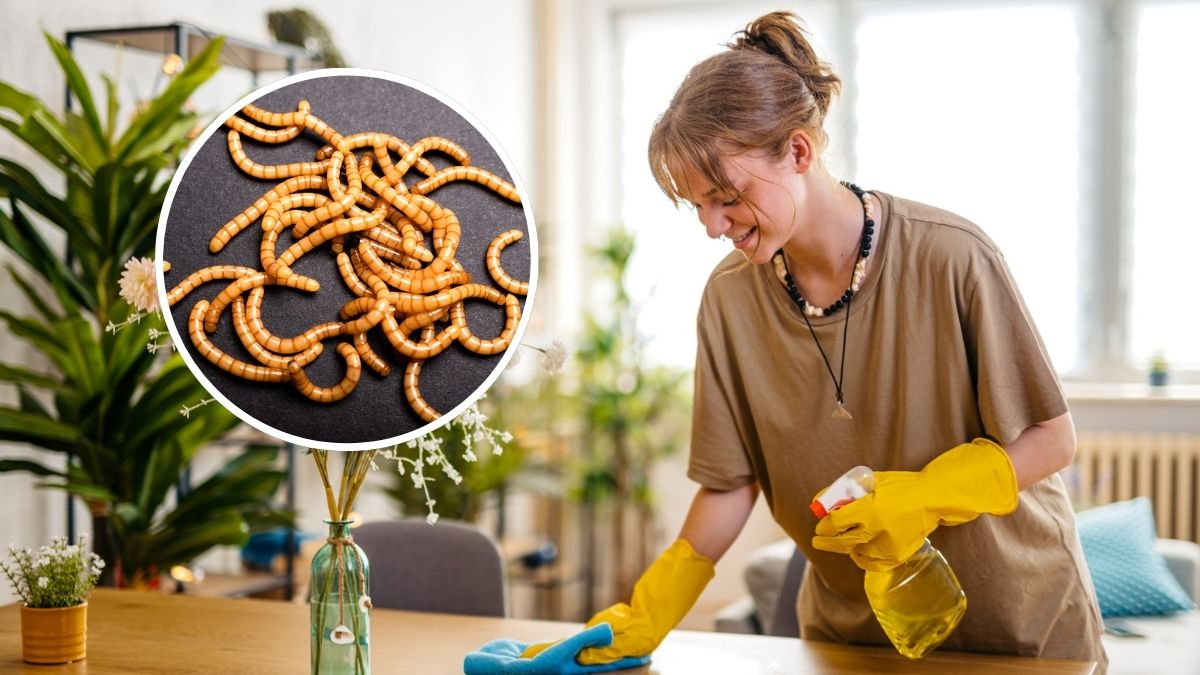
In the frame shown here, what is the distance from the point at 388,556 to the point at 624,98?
12.1 feet

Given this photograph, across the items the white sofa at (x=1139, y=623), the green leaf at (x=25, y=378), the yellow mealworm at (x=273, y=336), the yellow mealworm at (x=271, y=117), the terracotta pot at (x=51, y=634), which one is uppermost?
the yellow mealworm at (x=271, y=117)

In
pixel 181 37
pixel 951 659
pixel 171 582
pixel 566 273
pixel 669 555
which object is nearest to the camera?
pixel 951 659

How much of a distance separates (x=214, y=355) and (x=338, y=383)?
0.42 feet

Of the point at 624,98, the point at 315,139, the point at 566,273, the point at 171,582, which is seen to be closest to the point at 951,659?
the point at 315,139

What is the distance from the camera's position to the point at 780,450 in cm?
168

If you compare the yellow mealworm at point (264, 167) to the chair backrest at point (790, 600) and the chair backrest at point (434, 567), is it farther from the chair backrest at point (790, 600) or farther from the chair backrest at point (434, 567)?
the chair backrest at point (790, 600)

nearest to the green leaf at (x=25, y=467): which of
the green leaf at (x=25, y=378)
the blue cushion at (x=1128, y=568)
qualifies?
the green leaf at (x=25, y=378)

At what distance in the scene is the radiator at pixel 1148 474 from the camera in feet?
14.6

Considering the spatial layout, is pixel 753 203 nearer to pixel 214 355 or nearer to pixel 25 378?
pixel 214 355

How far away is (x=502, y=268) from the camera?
1.38 metres

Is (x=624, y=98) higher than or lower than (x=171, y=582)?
higher

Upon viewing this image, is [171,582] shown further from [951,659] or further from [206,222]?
[951,659]

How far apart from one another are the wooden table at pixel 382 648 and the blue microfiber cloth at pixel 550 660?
1.8 inches

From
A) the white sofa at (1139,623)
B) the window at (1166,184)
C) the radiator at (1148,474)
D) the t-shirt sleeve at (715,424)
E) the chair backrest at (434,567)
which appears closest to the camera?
the t-shirt sleeve at (715,424)
